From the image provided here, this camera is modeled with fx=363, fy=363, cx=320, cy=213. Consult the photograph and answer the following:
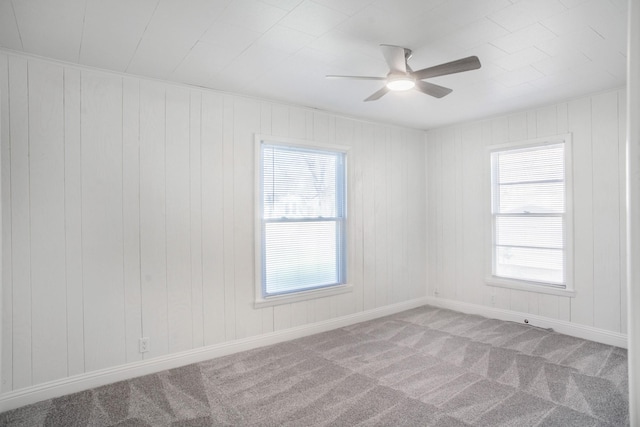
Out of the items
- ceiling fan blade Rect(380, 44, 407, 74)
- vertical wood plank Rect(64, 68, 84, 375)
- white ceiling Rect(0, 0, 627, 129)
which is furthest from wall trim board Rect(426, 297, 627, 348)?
vertical wood plank Rect(64, 68, 84, 375)

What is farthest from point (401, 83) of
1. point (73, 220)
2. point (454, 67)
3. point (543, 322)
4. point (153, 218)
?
point (543, 322)

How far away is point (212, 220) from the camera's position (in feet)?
11.7

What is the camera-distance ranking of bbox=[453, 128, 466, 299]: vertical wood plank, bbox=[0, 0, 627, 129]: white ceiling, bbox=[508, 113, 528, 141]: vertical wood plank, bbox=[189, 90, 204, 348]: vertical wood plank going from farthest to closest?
bbox=[453, 128, 466, 299]: vertical wood plank → bbox=[508, 113, 528, 141]: vertical wood plank → bbox=[189, 90, 204, 348]: vertical wood plank → bbox=[0, 0, 627, 129]: white ceiling

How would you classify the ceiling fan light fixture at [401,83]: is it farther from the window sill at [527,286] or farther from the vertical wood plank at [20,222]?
the window sill at [527,286]

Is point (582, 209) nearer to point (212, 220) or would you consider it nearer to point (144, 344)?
point (212, 220)

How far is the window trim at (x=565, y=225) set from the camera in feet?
13.4

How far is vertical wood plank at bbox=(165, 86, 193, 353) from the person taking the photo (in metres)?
3.32

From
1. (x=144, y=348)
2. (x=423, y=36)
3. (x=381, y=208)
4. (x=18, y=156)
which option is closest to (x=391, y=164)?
(x=381, y=208)

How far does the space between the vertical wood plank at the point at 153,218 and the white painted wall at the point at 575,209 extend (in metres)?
3.84

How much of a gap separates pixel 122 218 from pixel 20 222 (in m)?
0.67

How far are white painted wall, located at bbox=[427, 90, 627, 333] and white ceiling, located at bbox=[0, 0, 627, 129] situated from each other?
0.61 m

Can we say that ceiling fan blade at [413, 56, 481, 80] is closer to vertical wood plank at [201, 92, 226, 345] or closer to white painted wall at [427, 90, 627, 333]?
vertical wood plank at [201, 92, 226, 345]

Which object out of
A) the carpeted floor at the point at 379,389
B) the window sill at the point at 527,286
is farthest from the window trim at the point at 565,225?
the carpeted floor at the point at 379,389

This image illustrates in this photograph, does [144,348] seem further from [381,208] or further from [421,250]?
[421,250]
